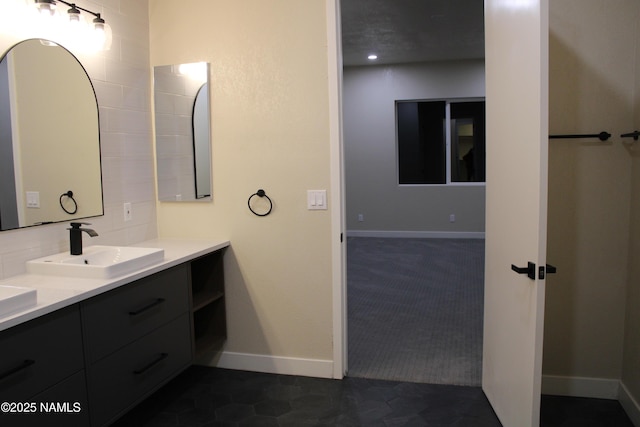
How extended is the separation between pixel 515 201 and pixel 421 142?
6.24 meters

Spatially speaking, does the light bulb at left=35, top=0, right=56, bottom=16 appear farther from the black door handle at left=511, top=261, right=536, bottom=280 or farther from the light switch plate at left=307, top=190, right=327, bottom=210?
the black door handle at left=511, top=261, right=536, bottom=280

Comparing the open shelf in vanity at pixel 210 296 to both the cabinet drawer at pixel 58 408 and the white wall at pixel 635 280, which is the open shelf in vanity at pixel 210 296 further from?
the white wall at pixel 635 280

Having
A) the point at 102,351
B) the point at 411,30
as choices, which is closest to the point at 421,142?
the point at 411,30

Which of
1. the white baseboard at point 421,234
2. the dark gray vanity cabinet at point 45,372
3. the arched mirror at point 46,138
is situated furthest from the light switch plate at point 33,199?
the white baseboard at point 421,234

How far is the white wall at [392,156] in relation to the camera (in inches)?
297

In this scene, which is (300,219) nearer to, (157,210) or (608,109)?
(157,210)

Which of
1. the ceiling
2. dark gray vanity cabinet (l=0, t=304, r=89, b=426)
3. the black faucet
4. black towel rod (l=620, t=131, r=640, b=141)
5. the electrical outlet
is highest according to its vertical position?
the ceiling

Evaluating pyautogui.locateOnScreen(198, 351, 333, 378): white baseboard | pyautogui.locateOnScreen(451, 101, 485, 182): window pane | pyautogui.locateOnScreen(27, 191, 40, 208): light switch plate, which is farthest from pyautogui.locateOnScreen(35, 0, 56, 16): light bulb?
pyautogui.locateOnScreen(451, 101, 485, 182): window pane

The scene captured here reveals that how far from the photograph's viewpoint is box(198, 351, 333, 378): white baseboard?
2856 millimetres

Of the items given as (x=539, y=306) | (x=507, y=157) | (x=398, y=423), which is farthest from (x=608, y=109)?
(x=398, y=423)

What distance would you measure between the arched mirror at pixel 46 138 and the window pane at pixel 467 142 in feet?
20.8

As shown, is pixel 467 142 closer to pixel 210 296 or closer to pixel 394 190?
pixel 394 190

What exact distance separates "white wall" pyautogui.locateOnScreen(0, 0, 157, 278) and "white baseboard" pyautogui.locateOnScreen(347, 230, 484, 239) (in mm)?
5297

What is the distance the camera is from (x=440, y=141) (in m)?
8.04
